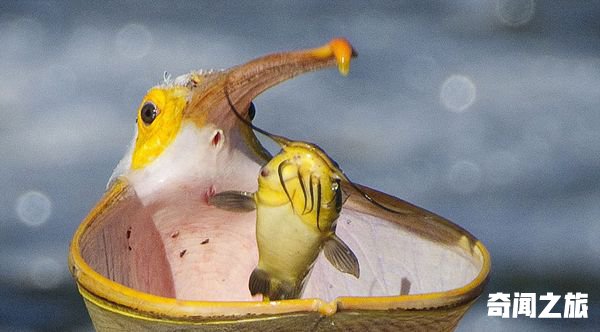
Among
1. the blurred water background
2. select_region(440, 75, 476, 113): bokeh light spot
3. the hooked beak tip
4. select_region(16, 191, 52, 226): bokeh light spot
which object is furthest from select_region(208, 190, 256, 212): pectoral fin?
select_region(440, 75, 476, 113): bokeh light spot

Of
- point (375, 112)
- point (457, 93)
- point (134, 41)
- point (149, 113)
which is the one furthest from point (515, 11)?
point (149, 113)

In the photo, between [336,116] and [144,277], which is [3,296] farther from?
[144,277]

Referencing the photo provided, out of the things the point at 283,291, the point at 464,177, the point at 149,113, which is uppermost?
the point at 464,177

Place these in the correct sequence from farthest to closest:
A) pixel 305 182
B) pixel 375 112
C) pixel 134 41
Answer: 1. pixel 134 41
2. pixel 375 112
3. pixel 305 182

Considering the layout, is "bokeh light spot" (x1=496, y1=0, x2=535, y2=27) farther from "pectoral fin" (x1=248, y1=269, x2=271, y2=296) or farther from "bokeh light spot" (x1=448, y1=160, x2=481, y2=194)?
"pectoral fin" (x1=248, y1=269, x2=271, y2=296)

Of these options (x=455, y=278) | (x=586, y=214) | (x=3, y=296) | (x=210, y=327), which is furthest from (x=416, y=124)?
(x=210, y=327)

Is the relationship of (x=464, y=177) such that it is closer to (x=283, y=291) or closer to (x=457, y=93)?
(x=457, y=93)

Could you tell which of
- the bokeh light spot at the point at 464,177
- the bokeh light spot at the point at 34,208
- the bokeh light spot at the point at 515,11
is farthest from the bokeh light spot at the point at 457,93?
the bokeh light spot at the point at 34,208

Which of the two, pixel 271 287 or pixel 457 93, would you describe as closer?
pixel 271 287
